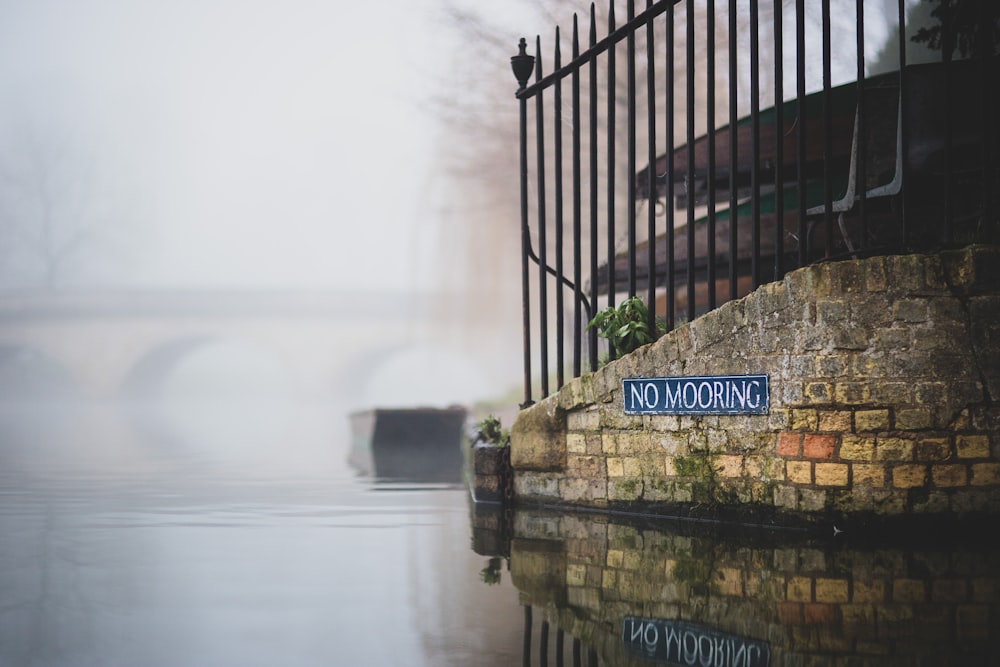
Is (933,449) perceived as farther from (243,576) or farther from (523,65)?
(523,65)

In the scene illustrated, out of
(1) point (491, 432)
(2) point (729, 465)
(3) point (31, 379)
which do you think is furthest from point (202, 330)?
(2) point (729, 465)

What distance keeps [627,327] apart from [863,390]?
5.03 feet

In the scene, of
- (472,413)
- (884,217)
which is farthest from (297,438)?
(884,217)

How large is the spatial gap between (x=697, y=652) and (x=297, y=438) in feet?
→ 53.4

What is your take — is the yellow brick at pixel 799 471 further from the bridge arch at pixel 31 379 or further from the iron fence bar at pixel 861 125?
the bridge arch at pixel 31 379

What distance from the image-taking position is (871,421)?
5.63 m

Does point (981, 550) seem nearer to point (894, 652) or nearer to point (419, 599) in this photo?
point (894, 652)

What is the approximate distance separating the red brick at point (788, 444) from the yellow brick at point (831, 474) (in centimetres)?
15

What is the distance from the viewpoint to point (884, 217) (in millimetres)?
8023

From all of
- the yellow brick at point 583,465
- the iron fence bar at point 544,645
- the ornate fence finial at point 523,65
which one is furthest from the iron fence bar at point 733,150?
the iron fence bar at point 544,645

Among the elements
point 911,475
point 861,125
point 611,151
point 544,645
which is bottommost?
point 544,645

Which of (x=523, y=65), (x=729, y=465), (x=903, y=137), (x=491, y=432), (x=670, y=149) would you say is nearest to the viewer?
(x=903, y=137)

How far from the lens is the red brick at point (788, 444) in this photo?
5832 millimetres

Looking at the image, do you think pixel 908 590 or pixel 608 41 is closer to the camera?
pixel 908 590
